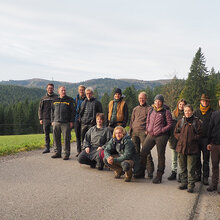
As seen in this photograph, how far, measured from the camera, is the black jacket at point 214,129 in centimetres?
577

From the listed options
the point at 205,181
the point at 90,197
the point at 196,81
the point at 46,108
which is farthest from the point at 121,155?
the point at 196,81

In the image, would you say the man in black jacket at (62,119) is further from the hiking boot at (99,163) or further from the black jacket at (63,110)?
Result: the hiking boot at (99,163)

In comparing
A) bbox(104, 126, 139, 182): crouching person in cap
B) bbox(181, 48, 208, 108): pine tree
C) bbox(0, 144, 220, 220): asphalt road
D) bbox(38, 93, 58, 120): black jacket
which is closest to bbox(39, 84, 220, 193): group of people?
bbox(104, 126, 139, 182): crouching person in cap

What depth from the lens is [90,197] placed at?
15.8ft

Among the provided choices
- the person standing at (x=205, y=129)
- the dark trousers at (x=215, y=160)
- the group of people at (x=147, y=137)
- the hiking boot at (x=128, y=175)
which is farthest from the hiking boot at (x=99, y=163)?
the dark trousers at (x=215, y=160)

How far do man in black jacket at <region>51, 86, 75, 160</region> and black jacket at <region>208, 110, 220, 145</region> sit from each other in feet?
14.8

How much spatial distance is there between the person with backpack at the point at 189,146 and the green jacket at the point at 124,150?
1.12 m

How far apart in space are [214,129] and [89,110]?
13.1ft

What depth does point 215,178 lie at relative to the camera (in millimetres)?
5754

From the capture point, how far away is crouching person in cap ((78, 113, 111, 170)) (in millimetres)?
7172

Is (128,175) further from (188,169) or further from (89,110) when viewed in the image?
(89,110)

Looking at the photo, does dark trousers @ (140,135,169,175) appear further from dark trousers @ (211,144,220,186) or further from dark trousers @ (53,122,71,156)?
dark trousers @ (53,122,71,156)

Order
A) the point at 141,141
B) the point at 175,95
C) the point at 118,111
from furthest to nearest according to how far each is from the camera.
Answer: the point at 175,95 → the point at 118,111 → the point at 141,141

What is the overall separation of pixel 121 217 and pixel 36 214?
129 cm
